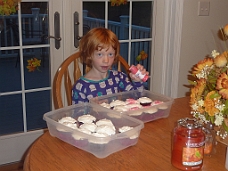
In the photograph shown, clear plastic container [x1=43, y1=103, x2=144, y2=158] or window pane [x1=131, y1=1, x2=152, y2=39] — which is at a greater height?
window pane [x1=131, y1=1, x2=152, y2=39]

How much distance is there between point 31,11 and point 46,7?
0.11m

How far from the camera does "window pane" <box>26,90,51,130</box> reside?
8.86ft

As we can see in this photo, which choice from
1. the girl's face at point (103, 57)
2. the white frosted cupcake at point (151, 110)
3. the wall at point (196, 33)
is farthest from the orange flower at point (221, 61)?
the wall at point (196, 33)

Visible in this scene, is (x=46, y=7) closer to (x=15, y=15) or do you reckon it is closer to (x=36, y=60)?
(x=15, y=15)

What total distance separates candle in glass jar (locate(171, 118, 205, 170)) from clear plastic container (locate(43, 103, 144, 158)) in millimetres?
182

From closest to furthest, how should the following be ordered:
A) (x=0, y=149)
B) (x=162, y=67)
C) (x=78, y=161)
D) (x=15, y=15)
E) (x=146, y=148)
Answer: (x=78, y=161) < (x=146, y=148) < (x=15, y=15) < (x=0, y=149) < (x=162, y=67)

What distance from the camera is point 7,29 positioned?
2398 millimetres

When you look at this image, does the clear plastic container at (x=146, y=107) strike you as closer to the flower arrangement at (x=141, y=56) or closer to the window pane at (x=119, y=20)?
the window pane at (x=119, y=20)

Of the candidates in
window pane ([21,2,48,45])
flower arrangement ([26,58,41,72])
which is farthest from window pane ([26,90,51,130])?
window pane ([21,2,48,45])

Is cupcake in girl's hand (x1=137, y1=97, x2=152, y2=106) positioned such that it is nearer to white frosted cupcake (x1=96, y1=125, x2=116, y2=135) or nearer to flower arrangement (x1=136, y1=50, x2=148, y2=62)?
white frosted cupcake (x1=96, y1=125, x2=116, y2=135)

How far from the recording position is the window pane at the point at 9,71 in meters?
2.42

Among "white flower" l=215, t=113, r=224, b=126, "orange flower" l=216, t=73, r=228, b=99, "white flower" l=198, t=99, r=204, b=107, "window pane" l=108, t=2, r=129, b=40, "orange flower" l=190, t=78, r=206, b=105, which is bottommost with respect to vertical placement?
"white flower" l=215, t=113, r=224, b=126

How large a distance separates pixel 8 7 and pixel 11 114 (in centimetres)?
92

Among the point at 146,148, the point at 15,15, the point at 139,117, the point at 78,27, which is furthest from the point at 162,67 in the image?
the point at 146,148
